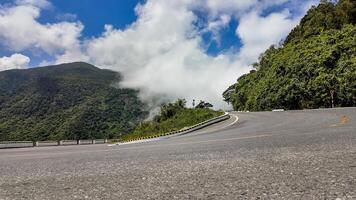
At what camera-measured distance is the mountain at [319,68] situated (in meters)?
52.4

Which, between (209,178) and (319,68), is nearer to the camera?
(209,178)

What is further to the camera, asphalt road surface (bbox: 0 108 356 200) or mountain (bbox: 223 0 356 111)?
mountain (bbox: 223 0 356 111)

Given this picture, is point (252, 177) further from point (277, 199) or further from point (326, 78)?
point (326, 78)

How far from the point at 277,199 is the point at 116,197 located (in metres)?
1.92

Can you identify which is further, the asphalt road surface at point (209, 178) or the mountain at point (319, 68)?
the mountain at point (319, 68)

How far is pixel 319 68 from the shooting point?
56719 millimetres

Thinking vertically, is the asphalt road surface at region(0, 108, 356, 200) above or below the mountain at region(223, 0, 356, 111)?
below

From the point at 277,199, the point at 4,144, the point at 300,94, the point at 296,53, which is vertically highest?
the point at 296,53

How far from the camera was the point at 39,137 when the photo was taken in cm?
12488

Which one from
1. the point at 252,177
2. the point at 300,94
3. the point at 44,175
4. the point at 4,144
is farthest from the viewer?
the point at 300,94

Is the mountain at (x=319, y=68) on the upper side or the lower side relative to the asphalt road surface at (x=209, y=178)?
upper

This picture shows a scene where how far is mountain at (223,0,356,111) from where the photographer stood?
52400 mm

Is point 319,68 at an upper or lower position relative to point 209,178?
upper

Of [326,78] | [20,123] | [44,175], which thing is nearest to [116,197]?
[44,175]
